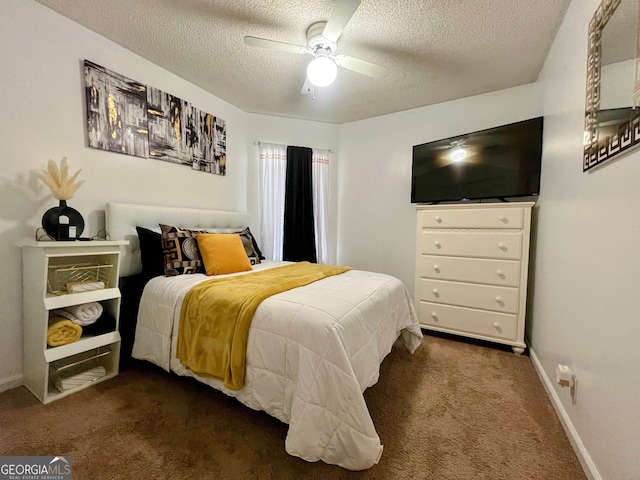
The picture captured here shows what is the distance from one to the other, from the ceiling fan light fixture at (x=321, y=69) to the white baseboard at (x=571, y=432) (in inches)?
94.4

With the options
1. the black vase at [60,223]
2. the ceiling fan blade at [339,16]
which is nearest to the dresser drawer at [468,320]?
the ceiling fan blade at [339,16]

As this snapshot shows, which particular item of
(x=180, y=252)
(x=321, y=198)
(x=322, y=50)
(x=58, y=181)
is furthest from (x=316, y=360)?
(x=321, y=198)

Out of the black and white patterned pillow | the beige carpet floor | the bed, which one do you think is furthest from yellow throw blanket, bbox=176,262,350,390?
the black and white patterned pillow

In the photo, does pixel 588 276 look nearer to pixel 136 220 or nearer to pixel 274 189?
pixel 136 220

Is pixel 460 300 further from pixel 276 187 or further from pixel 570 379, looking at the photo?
pixel 276 187

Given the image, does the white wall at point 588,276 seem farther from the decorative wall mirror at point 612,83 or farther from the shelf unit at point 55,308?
the shelf unit at point 55,308

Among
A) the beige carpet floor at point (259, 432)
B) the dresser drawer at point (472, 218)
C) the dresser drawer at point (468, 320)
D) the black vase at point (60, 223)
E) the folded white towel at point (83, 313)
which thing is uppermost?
the dresser drawer at point (472, 218)

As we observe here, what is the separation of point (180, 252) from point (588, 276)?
243 cm

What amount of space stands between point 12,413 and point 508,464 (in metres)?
2.49

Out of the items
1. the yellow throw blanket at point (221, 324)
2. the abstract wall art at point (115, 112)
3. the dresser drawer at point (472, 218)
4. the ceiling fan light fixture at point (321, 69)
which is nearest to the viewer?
the yellow throw blanket at point (221, 324)

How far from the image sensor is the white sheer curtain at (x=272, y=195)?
11.2 ft

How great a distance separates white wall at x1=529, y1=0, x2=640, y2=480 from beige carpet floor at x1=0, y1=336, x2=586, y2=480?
0.76 feet

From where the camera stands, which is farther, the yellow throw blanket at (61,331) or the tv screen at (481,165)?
the tv screen at (481,165)

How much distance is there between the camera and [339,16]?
148cm
